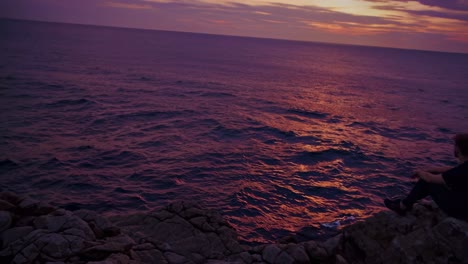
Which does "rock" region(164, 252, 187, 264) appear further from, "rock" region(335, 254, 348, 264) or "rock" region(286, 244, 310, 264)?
"rock" region(335, 254, 348, 264)

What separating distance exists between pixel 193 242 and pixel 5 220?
17.4ft

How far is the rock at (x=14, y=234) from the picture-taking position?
8.09 meters

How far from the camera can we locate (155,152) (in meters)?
23.6

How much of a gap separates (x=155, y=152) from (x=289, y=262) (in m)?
16.9

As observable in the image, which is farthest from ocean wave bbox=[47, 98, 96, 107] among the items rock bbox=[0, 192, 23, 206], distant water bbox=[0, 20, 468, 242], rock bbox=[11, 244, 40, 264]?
rock bbox=[11, 244, 40, 264]

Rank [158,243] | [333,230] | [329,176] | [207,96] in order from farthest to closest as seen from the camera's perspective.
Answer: [207,96]
[329,176]
[333,230]
[158,243]

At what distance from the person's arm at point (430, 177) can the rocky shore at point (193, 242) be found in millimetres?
1228

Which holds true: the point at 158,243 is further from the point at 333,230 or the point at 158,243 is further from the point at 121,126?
the point at 121,126

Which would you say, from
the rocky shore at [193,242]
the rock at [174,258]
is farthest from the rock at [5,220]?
the rock at [174,258]

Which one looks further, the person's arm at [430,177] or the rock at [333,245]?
the rock at [333,245]

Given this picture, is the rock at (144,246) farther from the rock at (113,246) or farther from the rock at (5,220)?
the rock at (5,220)

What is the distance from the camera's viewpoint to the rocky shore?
764 cm

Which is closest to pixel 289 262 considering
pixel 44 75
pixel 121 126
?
pixel 121 126

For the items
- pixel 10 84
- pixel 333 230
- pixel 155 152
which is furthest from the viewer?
pixel 10 84
